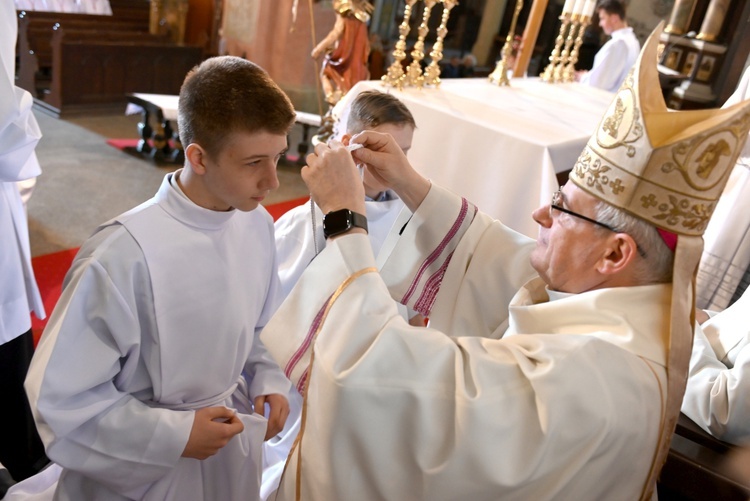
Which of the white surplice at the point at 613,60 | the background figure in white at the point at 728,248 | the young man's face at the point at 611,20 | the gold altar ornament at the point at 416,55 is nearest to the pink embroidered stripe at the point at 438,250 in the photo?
the gold altar ornament at the point at 416,55

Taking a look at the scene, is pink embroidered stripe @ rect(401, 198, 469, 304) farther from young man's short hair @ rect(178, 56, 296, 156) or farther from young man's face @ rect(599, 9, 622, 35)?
young man's face @ rect(599, 9, 622, 35)

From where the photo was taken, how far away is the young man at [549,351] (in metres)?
1.23

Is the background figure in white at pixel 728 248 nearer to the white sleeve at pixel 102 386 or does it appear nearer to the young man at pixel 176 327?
the young man at pixel 176 327

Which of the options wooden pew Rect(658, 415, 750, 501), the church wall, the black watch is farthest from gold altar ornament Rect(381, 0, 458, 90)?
the church wall

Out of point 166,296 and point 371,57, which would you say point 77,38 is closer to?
point 371,57

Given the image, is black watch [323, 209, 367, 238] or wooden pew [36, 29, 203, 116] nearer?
black watch [323, 209, 367, 238]

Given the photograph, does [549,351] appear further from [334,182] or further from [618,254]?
[334,182]

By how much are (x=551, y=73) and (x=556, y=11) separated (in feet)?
24.5

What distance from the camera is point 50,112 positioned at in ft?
27.1

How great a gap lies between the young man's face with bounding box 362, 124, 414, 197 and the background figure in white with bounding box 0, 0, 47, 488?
1.32 meters

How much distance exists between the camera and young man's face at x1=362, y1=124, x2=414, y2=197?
2.47 metres

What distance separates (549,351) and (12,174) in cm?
217

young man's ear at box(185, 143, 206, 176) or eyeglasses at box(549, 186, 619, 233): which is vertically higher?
eyeglasses at box(549, 186, 619, 233)

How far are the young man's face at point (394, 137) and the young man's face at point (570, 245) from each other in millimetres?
1037
